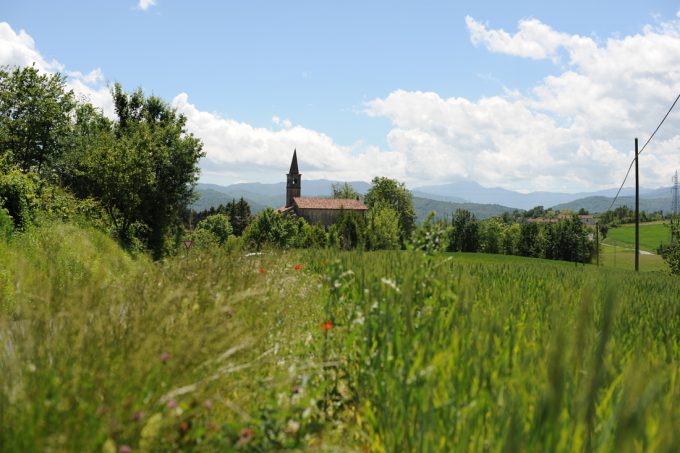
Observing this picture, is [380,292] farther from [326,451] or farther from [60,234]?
[60,234]

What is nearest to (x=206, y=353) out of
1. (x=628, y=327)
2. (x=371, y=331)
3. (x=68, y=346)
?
(x=68, y=346)

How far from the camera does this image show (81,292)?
2.66 metres

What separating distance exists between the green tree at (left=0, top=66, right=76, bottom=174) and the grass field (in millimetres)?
103454

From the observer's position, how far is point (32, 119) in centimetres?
3481

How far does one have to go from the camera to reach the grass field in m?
101

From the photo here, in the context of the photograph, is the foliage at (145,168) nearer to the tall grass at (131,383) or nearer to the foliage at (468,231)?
the tall grass at (131,383)

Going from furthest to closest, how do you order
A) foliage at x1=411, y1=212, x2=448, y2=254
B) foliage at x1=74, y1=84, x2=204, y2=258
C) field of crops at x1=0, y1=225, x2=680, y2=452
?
1. foliage at x1=74, y1=84, x2=204, y2=258
2. foliage at x1=411, y1=212, x2=448, y2=254
3. field of crops at x1=0, y1=225, x2=680, y2=452

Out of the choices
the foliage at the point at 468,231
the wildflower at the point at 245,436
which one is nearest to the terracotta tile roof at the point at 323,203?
the foliage at the point at 468,231

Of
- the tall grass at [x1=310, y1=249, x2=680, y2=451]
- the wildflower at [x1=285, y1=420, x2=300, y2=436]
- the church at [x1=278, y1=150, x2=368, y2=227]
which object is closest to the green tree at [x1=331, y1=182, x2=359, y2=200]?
the church at [x1=278, y1=150, x2=368, y2=227]

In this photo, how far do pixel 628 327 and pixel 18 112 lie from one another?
1645 inches

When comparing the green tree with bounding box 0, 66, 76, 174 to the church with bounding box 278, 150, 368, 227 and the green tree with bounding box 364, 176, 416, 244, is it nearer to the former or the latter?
the green tree with bounding box 364, 176, 416, 244

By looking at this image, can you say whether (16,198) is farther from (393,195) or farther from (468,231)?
(468,231)

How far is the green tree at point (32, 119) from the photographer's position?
3403 centimetres

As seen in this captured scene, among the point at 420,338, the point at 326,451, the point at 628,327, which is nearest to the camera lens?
the point at 326,451
